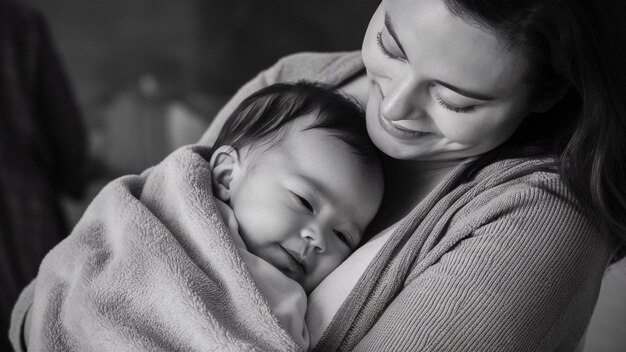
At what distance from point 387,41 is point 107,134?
1899mm

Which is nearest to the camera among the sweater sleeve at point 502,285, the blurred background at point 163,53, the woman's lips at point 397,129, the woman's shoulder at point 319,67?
the sweater sleeve at point 502,285

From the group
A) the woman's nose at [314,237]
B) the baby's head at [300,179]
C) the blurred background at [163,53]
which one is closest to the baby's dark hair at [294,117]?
the baby's head at [300,179]

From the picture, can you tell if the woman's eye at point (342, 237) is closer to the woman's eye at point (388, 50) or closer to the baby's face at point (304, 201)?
the baby's face at point (304, 201)

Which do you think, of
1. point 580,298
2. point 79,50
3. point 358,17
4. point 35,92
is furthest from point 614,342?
point 79,50

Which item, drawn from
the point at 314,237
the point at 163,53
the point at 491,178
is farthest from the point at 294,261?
the point at 163,53

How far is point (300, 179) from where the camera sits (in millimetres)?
833

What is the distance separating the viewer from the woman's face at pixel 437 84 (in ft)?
2.27

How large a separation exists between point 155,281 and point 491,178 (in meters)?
0.40

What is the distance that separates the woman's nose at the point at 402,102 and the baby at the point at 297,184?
12cm

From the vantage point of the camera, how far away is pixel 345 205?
2.80ft

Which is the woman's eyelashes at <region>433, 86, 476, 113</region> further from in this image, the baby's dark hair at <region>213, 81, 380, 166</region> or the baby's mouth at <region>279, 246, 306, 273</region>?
the baby's mouth at <region>279, 246, 306, 273</region>

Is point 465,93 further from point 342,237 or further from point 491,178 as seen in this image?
point 342,237

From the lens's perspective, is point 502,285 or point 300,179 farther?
point 300,179

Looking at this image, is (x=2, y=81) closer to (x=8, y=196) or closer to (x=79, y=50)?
(x=8, y=196)
